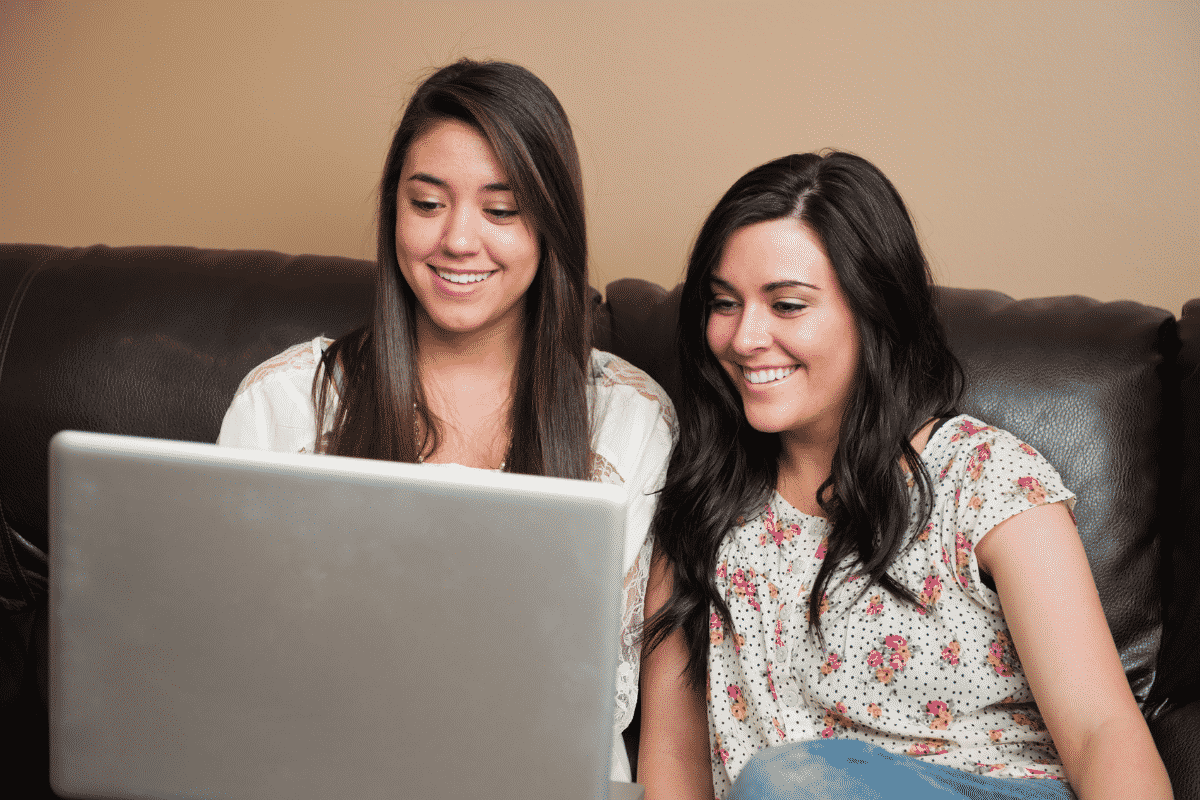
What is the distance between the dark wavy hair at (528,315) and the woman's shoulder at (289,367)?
0.03m

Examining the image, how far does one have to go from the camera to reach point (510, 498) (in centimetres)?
64

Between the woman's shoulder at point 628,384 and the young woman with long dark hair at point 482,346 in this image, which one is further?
the woman's shoulder at point 628,384

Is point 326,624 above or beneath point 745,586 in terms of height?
above

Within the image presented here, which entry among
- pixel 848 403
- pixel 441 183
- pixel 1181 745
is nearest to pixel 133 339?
pixel 441 183

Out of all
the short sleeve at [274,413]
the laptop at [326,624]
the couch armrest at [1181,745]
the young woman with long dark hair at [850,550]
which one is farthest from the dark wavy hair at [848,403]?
the laptop at [326,624]

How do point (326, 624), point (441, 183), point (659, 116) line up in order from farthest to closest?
point (659, 116) → point (441, 183) → point (326, 624)

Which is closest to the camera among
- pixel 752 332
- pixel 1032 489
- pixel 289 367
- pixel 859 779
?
pixel 859 779

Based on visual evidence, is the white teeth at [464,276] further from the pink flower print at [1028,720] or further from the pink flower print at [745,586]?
the pink flower print at [1028,720]

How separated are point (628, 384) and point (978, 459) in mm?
563

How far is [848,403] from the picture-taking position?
1.38m

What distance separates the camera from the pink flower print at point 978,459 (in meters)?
1.25

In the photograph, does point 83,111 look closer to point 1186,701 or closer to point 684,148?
point 684,148

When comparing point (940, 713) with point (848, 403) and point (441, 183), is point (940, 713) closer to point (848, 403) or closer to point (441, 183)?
point (848, 403)

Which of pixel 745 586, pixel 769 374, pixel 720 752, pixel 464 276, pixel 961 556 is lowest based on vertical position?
pixel 720 752
